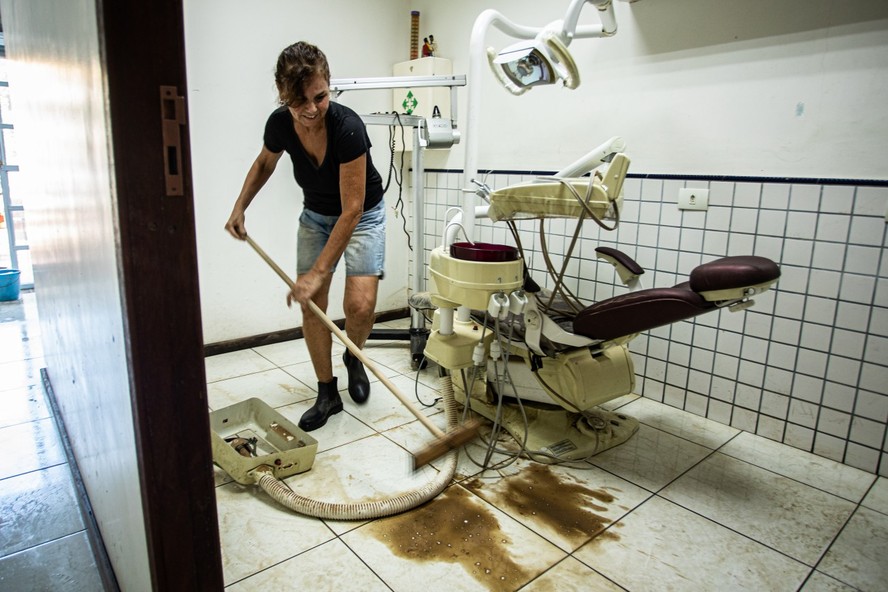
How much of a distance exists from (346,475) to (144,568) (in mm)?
844

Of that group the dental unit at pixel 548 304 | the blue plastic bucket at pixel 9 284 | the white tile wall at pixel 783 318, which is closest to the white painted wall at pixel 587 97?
the white tile wall at pixel 783 318

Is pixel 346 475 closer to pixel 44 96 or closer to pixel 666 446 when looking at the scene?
pixel 666 446

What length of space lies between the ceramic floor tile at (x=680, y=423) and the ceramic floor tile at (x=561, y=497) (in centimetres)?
46

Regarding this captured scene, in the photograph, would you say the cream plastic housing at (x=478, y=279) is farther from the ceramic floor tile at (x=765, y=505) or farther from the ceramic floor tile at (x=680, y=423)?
the ceramic floor tile at (x=680, y=423)

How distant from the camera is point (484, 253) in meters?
1.50

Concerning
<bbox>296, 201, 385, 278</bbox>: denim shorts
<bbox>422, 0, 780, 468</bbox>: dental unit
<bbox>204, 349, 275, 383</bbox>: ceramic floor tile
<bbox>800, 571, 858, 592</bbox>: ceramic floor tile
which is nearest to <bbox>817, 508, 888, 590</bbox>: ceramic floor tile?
<bbox>800, 571, 858, 592</bbox>: ceramic floor tile

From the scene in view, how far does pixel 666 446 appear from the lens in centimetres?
187

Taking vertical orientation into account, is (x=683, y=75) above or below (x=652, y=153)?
above

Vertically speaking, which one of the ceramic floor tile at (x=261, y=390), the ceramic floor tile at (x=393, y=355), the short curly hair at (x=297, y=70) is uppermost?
the short curly hair at (x=297, y=70)

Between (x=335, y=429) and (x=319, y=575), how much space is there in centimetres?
73

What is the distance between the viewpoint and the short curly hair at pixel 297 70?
158cm

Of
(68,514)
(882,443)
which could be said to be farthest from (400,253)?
(882,443)

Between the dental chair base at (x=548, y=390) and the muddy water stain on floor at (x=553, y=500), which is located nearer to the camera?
the muddy water stain on floor at (x=553, y=500)

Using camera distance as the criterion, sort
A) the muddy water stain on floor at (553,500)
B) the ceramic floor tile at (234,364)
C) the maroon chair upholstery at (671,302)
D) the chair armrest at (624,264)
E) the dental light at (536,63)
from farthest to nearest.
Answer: the ceramic floor tile at (234,364)
the chair armrest at (624,264)
the dental light at (536,63)
the muddy water stain on floor at (553,500)
the maroon chair upholstery at (671,302)
